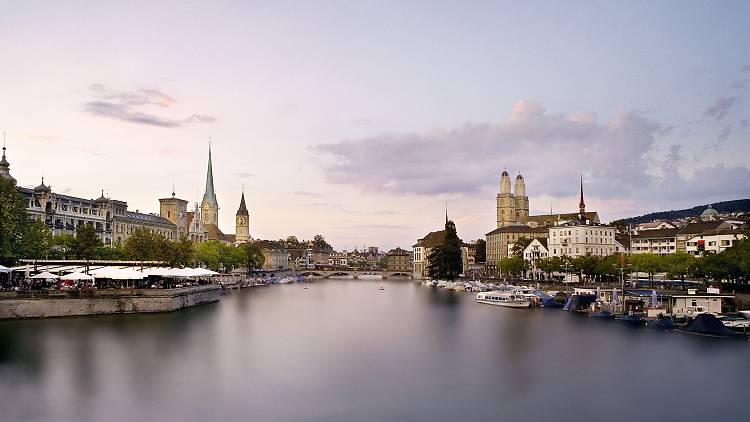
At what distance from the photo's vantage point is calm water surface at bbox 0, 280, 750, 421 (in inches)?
1099

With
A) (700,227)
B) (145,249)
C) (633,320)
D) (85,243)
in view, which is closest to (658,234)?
(700,227)

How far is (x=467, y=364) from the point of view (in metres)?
38.9

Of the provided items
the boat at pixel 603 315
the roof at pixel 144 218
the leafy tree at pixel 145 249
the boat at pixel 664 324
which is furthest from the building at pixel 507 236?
the boat at pixel 664 324

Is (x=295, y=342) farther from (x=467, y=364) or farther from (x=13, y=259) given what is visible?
(x=13, y=259)

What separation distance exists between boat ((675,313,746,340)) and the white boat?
29278 millimetres

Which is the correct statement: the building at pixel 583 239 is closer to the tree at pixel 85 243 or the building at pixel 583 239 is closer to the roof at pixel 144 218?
the roof at pixel 144 218

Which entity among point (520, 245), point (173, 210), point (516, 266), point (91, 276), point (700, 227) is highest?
point (173, 210)

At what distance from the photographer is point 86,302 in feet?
183

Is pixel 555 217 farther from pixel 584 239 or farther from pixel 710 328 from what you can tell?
pixel 710 328

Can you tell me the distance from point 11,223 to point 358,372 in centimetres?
3916

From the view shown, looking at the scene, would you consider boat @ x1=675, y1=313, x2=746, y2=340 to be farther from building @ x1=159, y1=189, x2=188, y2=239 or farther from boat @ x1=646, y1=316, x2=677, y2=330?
building @ x1=159, y1=189, x2=188, y2=239

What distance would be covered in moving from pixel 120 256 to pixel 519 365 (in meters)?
60.2

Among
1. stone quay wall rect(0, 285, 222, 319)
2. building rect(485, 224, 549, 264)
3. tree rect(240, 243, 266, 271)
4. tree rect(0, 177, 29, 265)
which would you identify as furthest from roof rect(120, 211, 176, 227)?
building rect(485, 224, 549, 264)

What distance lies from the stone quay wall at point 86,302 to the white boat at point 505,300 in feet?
127
